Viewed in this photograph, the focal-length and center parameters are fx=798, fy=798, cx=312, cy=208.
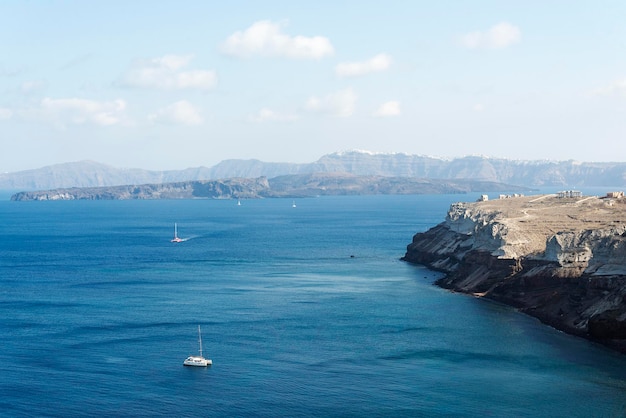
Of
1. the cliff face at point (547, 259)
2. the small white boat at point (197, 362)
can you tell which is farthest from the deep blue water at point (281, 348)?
the cliff face at point (547, 259)

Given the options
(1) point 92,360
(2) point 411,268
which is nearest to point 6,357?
(1) point 92,360

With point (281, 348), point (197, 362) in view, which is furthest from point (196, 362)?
point (281, 348)

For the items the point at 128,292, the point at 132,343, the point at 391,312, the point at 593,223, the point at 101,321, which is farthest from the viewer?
the point at 593,223

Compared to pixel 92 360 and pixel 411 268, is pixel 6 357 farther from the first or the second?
pixel 411 268

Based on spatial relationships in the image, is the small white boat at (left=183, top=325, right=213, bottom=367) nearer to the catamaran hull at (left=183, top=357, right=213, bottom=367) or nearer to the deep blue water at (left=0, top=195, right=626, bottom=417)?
the catamaran hull at (left=183, top=357, right=213, bottom=367)

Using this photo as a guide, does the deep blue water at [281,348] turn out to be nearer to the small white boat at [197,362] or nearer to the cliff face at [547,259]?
the small white boat at [197,362]

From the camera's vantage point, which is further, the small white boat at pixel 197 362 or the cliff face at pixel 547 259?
the cliff face at pixel 547 259

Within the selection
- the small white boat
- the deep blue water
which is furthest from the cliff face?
the small white boat
